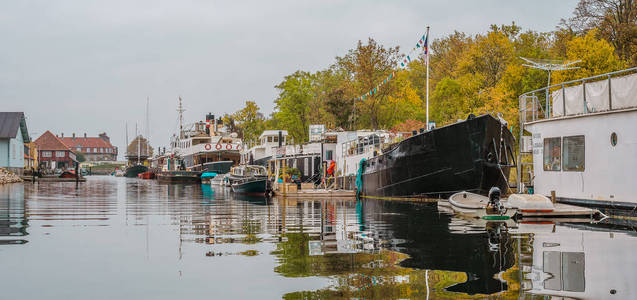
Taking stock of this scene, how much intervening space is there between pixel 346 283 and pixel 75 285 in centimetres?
364

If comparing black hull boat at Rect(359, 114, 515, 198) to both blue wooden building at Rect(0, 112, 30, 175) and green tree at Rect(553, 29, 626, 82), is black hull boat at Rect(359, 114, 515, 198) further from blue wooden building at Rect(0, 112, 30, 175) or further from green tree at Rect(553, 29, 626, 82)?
blue wooden building at Rect(0, 112, 30, 175)

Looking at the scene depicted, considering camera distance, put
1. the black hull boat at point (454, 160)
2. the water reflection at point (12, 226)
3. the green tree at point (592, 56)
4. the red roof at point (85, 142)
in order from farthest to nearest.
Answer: the red roof at point (85, 142) → the green tree at point (592, 56) → the black hull boat at point (454, 160) → the water reflection at point (12, 226)

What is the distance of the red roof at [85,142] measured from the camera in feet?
630

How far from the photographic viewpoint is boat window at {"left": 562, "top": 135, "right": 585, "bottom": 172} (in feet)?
60.5

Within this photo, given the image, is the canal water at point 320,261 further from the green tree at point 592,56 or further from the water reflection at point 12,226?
the green tree at point 592,56

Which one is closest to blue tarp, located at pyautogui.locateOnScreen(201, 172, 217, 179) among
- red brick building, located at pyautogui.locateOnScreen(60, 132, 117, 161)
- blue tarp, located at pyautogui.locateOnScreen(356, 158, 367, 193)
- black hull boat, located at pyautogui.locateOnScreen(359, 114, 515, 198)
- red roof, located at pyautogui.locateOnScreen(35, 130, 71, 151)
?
blue tarp, located at pyautogui.locateOnScreen(356, 158, 367, 193)

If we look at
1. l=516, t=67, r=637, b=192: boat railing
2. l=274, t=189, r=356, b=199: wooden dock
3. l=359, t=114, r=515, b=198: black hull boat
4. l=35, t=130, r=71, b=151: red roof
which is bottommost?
l=274, t=189, r=356, b=199: wooden dock

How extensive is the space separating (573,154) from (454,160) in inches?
273

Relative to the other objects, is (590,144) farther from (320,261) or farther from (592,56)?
(592,56)

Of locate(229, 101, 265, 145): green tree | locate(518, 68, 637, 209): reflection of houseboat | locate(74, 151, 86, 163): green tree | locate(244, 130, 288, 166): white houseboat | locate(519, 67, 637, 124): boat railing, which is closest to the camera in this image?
locate(518, 68, 637, 209): reflection of houseboat

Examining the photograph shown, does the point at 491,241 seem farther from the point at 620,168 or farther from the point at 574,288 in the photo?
the point at 620,168

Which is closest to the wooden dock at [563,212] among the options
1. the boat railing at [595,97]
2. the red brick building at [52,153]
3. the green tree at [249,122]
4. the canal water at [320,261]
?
the canal water at [320,261]

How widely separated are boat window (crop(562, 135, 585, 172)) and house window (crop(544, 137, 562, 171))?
0.88 ft

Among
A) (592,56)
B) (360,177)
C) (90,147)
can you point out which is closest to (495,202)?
(360,177)
